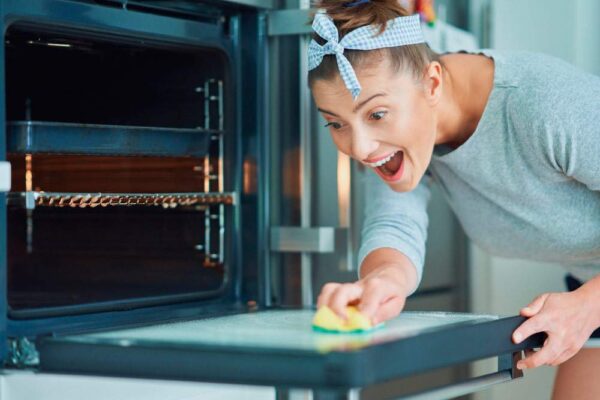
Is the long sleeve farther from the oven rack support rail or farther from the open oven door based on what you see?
the open oven door

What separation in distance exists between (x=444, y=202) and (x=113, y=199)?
1.10m

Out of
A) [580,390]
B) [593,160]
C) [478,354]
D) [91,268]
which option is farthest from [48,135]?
[580,390]

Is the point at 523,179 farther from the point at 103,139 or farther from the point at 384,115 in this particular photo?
the point at 103,139

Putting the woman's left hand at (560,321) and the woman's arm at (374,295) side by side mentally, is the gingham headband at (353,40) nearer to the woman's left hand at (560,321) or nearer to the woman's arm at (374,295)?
the woman's arm at (374,295)

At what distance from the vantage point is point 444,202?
2396 millimetres

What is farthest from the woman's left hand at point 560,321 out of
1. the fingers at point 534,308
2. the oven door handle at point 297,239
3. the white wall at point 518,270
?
the white wall at point 518,270

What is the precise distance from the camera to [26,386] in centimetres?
129

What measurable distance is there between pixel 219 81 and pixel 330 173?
0.94ft

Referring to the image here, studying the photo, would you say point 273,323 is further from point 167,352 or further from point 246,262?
point 246,262

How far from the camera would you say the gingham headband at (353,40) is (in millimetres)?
1351

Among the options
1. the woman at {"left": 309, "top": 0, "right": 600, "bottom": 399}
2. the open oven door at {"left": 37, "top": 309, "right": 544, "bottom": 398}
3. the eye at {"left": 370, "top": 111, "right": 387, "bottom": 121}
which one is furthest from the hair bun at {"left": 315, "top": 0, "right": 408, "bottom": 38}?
the open oven door at {"left": 37, "top": 309, "right": 544, "bottom": 398}

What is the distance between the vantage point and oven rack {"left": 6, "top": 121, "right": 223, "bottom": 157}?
1.39 meters

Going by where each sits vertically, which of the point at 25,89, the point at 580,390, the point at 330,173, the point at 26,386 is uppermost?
the point at 25,89

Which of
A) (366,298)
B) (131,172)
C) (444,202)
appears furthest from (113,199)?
(444,202)
